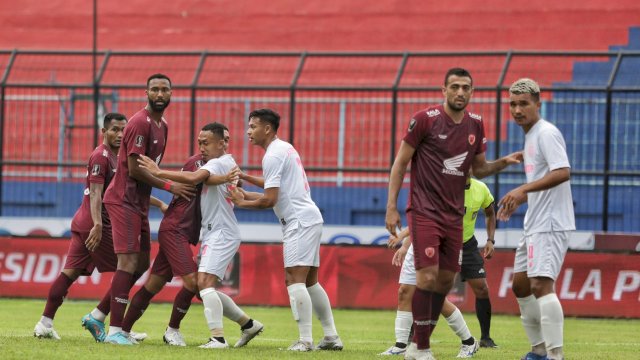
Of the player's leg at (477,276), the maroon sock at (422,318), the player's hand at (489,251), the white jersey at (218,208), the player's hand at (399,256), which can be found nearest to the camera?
the maroon sock at (422,318)

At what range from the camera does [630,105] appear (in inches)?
781

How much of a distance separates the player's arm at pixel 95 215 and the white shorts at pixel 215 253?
1.06 meters

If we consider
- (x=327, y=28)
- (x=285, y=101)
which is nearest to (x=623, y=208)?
(x=285, y=101)

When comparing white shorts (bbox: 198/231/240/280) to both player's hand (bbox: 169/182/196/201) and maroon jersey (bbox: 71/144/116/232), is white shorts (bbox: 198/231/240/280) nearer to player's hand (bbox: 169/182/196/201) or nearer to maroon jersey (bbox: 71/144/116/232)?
player's hand (bbox: 169/182/196/201)

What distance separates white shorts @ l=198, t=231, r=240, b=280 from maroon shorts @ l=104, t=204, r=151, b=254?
24.4 inches

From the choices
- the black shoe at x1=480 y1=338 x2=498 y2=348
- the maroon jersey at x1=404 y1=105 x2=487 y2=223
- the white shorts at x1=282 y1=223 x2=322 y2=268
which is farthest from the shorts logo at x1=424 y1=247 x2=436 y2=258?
the black shoe at x1=480 y1=338 x2=498 y2=348

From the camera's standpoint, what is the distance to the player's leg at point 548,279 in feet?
30.6

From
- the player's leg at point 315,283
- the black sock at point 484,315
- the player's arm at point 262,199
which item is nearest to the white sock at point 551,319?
the player's leg at point 315,283

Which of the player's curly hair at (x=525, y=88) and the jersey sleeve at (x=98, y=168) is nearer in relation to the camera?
the player's curly hair at (x=525, y=88)

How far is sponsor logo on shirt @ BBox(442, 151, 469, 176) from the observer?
31.0ft

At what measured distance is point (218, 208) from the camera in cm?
1114

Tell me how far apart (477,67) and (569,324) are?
32.4ft

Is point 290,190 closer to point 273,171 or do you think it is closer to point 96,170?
point 273,171

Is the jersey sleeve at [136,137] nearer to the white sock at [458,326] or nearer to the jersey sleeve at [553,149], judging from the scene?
the white sock at [458,326]
